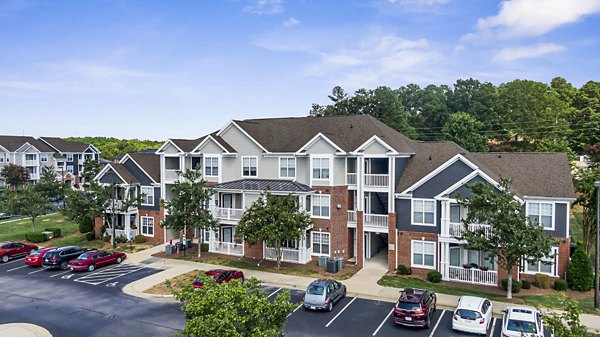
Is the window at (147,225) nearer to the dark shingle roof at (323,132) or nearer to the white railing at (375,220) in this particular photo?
the dark shingle roof at (323,132)

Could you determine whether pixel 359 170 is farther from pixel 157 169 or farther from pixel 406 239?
pixel 157 169

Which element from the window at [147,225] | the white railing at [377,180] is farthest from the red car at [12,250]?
the white railing at [377,180]

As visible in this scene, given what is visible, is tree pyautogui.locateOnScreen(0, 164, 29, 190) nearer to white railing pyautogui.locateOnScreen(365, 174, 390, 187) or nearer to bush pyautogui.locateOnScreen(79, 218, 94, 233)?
bush pyautogui.locateOnScreen(79, 218, 94, 233)

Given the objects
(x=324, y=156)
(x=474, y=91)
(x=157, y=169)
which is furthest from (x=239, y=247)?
(x=474, y=91)

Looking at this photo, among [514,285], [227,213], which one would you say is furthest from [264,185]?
[514,285]

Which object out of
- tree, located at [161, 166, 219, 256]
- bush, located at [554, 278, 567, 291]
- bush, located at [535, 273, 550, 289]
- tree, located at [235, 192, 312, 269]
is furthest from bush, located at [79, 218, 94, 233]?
bush, located at [554, 278, 567, 291]

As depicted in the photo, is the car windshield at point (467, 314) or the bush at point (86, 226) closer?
the car windshield at point (467, 314)

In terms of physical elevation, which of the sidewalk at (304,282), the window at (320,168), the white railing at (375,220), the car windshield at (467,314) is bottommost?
the sidewalk at (304,282)
